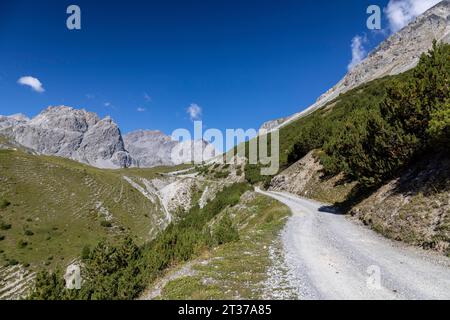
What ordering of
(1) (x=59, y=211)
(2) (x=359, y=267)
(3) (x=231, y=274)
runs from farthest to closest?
(1) (x=59, y=211), (2) (x=359, y=267), (3) (x=231, y=274)

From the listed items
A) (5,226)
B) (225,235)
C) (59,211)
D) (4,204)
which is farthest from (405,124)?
(4,204)

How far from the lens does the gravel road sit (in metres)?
8.97

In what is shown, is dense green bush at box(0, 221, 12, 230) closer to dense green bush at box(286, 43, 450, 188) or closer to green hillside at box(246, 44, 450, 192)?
green hillside at box(246, 44, 450, 192)

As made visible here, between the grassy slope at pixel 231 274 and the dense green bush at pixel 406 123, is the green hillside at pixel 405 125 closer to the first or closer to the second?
the dense green bush at pixel 406 123

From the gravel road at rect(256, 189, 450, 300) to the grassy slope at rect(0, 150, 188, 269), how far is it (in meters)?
49.9

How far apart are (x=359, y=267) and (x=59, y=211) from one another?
76502mm

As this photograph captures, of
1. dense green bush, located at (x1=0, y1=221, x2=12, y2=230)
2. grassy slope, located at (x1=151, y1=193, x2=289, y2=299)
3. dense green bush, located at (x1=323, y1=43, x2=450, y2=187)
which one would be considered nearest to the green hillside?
dense green bush, located at (x1=323, y1=43, x2=450, y2=187)

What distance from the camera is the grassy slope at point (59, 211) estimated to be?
2108 inches

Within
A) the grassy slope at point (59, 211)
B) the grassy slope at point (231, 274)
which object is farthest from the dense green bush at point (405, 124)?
the grassy slope at point (59, 211)

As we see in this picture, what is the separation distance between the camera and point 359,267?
38.2 feet

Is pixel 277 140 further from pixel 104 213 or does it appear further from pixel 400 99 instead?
pixel 400 99

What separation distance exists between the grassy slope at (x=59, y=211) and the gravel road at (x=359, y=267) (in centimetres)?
4985

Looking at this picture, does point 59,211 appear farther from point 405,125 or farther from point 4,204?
point 405,125

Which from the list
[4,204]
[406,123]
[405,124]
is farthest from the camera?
[4,204]
